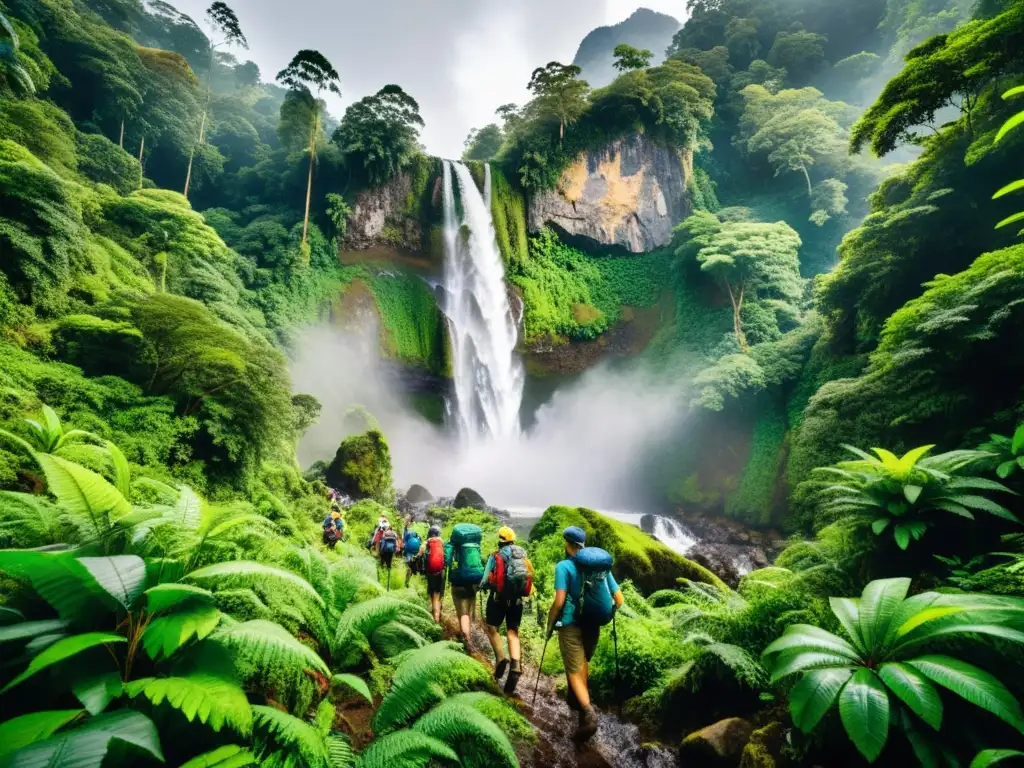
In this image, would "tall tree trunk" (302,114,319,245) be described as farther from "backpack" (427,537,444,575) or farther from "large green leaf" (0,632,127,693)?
"large green leaf" (0,632,127,693)

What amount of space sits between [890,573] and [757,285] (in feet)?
64.1

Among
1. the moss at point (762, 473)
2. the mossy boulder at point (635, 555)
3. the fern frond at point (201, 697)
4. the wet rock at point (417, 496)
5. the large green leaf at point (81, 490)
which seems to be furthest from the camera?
the wet rock at point (417, 496)

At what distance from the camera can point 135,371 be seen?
6.23 meters

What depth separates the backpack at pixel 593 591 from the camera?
333 centimetres

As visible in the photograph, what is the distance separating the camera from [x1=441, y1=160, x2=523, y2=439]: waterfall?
23.0 m

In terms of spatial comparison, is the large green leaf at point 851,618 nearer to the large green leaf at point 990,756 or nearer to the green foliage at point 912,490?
the large green leaf at point 990,756

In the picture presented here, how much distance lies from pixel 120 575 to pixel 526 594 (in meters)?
2.93

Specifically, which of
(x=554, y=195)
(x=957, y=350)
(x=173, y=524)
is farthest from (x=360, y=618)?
(x=554, y=195)

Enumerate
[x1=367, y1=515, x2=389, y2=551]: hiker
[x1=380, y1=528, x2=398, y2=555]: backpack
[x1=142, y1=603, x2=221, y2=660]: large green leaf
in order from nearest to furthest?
[x1=142, y1=603, x2=221, y2=660]: large green leaf, [x1=380, y1=528, x2=398, y2=555]: backpack, [x1=367, y1=515, x2=389, y2=551]: hiker

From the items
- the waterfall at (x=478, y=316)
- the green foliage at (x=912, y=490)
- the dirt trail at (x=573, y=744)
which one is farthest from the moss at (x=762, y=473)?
the dirt trail at (x=573, y=744)

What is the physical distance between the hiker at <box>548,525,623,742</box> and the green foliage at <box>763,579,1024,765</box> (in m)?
1.17

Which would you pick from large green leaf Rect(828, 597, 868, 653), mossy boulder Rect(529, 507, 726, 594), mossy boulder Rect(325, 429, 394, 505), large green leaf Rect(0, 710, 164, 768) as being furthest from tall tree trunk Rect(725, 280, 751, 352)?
large green leaf Rect(0, 710, 164, 768)

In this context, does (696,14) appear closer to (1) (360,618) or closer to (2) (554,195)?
(2) (554,195)

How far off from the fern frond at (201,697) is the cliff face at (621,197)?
88.1ft
